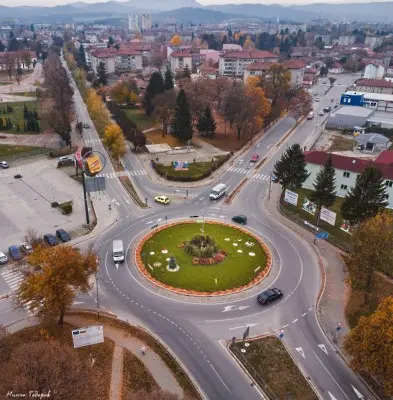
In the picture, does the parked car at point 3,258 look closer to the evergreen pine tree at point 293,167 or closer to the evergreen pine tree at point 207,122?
the evergreen pine tree at point 293,167

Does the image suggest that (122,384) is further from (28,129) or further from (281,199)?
(28,129)

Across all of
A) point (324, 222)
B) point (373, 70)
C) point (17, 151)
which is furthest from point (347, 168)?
point (373, 70)

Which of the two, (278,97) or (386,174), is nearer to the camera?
(386,174)

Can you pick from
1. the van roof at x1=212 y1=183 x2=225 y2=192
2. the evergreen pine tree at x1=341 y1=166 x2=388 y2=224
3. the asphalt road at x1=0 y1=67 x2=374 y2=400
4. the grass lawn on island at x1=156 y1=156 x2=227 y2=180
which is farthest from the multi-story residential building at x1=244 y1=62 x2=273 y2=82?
the evergreen pine tree at x1=341 y1=166 x2=388 y2=224

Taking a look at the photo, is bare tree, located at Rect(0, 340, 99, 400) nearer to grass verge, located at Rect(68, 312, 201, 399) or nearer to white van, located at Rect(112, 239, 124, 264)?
grass verge, located at Rect(68, 312, 201, 399)

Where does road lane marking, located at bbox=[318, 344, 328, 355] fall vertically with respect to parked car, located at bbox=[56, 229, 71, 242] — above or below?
below

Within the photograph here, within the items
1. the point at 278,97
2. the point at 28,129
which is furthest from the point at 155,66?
the point at 28,129
